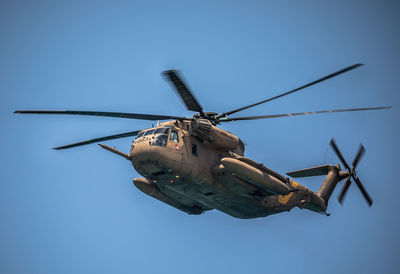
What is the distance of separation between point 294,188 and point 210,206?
5.32m

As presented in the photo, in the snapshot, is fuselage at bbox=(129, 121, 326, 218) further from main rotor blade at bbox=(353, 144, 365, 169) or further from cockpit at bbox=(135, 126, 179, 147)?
main rotor blade at bbox=(353, 144, 365, 169)

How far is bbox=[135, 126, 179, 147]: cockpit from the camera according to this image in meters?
23.0

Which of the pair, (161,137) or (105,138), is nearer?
(161,137)

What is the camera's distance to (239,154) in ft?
88.1

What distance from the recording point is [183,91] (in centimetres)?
2131

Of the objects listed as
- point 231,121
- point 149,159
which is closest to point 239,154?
point 231,121

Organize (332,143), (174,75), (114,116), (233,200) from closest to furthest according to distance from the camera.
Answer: (174,75) < (114,116) < (233,200) < (332,143)

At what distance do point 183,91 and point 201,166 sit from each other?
4866 mm

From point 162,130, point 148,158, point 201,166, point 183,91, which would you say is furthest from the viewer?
point 201,166

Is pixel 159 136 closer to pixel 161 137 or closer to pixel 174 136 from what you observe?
pixel 161 137

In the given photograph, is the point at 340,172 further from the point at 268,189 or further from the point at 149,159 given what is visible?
the point at 149,159

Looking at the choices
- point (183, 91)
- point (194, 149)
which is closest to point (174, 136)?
point (194, 149)

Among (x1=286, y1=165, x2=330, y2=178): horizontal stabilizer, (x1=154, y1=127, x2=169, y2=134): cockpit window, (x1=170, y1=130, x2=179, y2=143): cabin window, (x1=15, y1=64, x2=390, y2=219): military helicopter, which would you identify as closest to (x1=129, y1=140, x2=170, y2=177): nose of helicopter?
(x1=15, y1=64, x2=390, y2=219): military helicopter

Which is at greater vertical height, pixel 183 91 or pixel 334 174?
pixel 183 91
